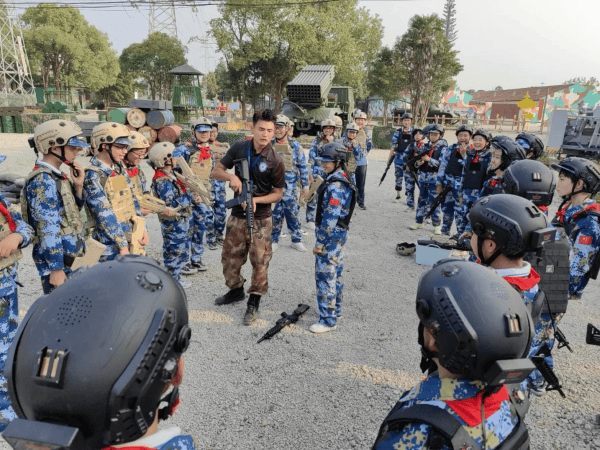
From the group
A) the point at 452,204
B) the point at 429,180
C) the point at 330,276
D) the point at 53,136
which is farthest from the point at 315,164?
the point at 53,136

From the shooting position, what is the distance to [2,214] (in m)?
2.98

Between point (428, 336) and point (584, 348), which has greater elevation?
point (428, 336)

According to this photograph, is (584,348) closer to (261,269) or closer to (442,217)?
(261,269)

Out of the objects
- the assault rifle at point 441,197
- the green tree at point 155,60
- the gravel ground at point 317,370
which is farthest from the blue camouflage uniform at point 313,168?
the green tree at point 155,60

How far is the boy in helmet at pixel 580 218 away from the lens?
11.4ft

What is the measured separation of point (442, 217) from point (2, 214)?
7390mm

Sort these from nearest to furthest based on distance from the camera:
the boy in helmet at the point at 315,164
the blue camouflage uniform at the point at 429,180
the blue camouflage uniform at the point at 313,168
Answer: the boy in helmet at the point at 315,164 < the blue camouflage uniform at the point at 429,180 < the blue camouflage uniform at the point at 313,168

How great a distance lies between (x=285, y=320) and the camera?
15.3ft

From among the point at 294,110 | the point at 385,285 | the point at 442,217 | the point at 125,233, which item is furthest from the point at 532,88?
the point at 125,233

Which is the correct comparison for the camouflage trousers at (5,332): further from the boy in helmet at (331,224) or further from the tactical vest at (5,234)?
the boy in helmet at (331,224)

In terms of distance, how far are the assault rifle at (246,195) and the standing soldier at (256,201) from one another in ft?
0.15

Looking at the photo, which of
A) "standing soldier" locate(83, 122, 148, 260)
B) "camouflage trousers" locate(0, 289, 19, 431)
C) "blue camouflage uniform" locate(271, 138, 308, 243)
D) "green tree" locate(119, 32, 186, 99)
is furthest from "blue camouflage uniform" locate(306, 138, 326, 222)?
"green tree" locate(119, 32, 186, 99)

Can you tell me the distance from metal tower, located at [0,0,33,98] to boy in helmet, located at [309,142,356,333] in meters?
41.1

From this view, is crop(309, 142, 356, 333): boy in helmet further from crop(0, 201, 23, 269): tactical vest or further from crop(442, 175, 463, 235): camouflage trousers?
crop(442, 175, 463, 235): camouflage trousers
